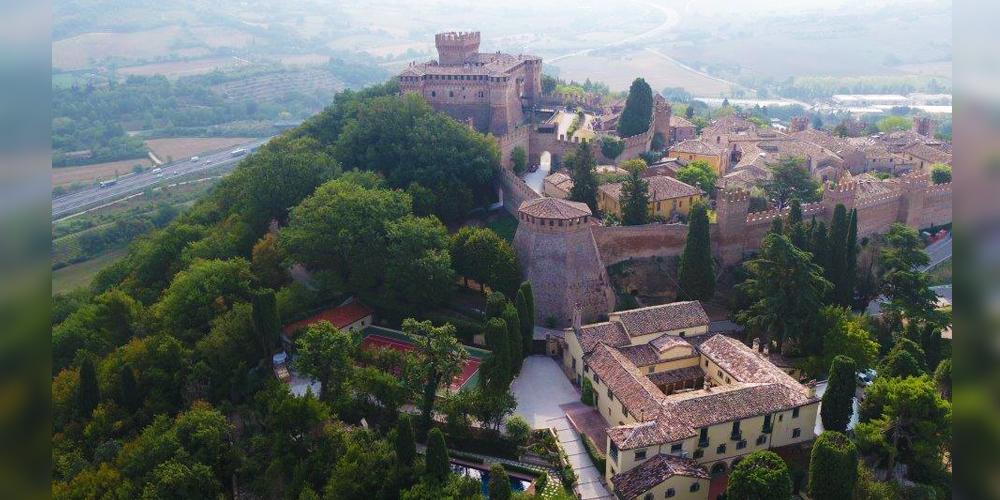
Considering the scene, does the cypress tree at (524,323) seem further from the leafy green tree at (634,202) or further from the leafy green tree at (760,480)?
the leafy green tree at (760,480)

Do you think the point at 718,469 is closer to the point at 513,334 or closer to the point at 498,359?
the point at 498,359

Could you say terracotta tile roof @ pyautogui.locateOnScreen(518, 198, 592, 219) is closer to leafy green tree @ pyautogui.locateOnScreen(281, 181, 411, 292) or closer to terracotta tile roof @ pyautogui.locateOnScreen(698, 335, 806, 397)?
leafy green tree @ pyautogui.locateOnScreen(281, 181, 411, 292)

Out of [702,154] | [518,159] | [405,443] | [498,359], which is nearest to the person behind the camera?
[405,443]

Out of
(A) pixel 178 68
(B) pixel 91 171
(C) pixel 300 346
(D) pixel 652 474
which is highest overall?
(A) pixel 178 68

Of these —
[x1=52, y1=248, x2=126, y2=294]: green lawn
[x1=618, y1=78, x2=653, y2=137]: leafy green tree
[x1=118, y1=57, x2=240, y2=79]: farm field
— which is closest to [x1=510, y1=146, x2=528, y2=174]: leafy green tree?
[x1=618, y1=78, x2=653, y2=137]: leafy green tree

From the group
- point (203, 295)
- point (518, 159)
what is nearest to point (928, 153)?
point (518, 159)

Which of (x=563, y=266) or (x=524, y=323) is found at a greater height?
(x=563, y=266)
